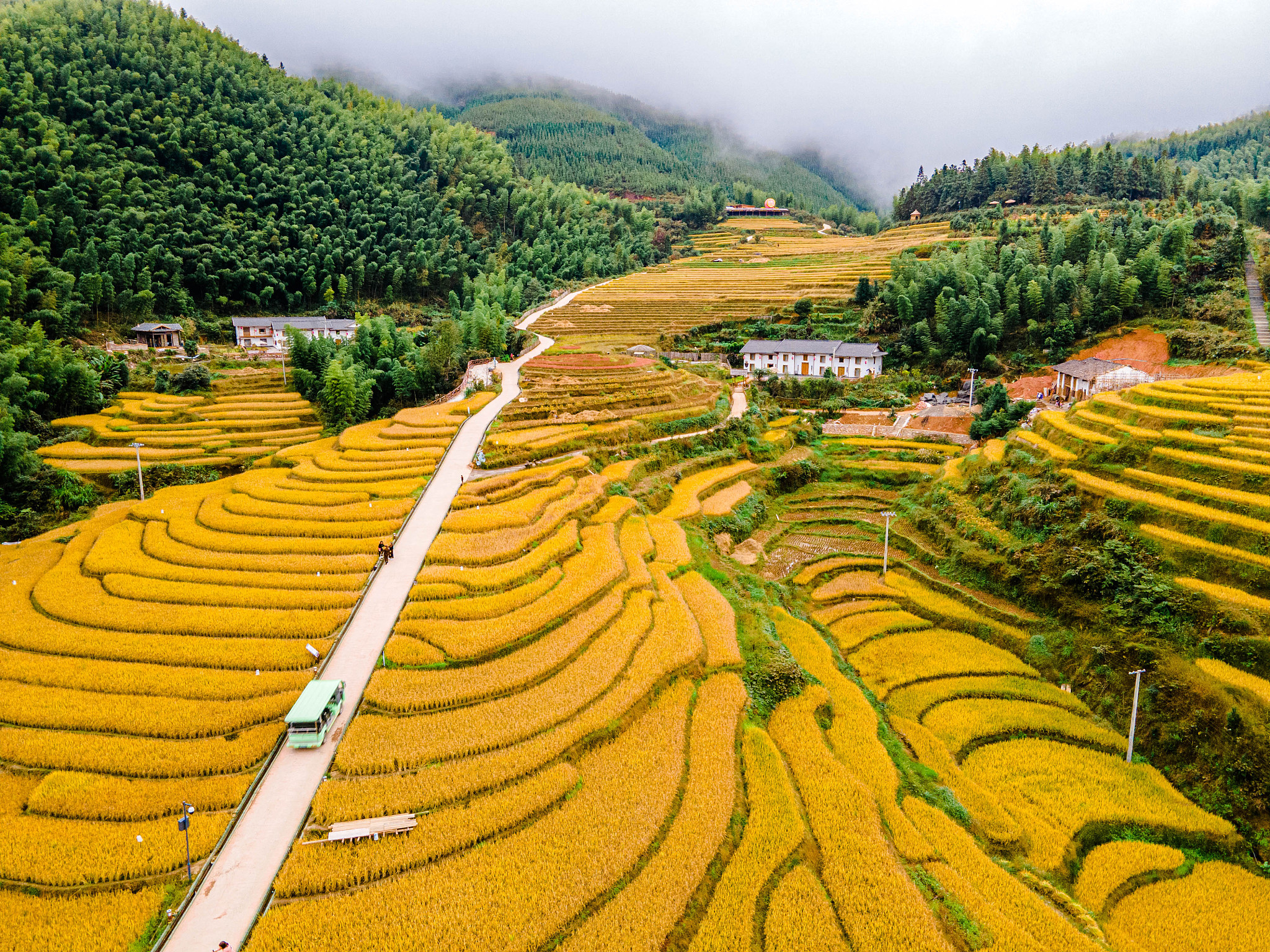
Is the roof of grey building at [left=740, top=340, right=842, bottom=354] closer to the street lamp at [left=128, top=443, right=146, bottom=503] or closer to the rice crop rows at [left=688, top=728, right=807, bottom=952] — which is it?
the street lamp at [left=128, top=443, right=146, bottom=503]

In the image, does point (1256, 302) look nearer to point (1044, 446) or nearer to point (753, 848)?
point (1044, 446)

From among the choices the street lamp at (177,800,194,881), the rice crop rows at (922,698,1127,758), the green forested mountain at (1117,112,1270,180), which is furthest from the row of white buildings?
the green forested mountain at (1117,112,1270,180)

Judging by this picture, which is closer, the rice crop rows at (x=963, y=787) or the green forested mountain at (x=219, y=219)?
the rice crop rows at (x=963, y=787)

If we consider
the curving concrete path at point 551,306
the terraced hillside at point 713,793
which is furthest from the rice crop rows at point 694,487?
the curving concrete path at point 551,306

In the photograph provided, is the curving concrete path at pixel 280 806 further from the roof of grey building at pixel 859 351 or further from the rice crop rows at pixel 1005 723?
the roof of grey building at pixel 859 351

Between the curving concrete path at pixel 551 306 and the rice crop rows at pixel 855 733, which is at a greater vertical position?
the curving concrete path at pixel 551 306

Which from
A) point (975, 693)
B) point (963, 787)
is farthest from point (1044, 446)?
point (963, 787)

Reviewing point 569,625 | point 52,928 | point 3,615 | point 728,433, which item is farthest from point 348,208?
point 52,928
